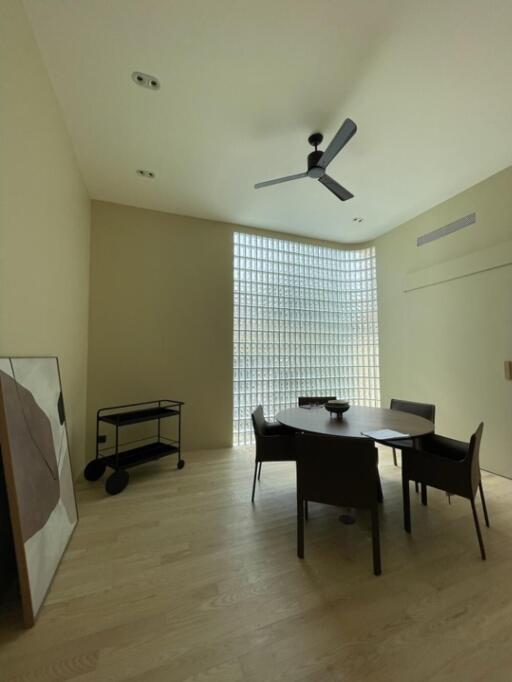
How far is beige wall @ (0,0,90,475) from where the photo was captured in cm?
147

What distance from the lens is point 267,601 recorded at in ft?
4.73

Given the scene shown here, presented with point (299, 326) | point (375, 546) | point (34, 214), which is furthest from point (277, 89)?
point (375, 546)

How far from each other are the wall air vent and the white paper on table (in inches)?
110

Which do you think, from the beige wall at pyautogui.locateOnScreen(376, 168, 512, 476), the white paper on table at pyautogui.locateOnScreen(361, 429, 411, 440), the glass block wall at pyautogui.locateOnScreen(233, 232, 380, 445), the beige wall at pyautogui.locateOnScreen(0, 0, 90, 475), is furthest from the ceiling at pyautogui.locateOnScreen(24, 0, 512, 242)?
the white paper on table at pyautogui.locateOnScreen(361, 429, 411, 440)

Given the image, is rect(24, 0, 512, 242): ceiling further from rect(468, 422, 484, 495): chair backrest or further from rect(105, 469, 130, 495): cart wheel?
rect(105, 469, 130, 495): cart wheel

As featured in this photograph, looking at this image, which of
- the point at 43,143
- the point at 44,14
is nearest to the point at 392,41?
the point at 44,14

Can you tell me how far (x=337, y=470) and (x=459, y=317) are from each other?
2.71m

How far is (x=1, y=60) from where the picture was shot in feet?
4.53

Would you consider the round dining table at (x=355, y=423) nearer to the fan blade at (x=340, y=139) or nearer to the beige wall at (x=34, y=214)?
the beige wall at (x=34, y=214)

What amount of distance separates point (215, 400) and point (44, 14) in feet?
11.5

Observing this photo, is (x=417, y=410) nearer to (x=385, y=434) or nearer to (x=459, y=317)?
(x=385, y=434)

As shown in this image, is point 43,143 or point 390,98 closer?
point 43,143

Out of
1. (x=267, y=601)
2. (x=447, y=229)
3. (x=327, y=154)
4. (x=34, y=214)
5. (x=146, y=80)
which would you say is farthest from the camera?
(x=447, y=229)

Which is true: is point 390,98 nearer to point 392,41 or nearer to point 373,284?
point 392,41
